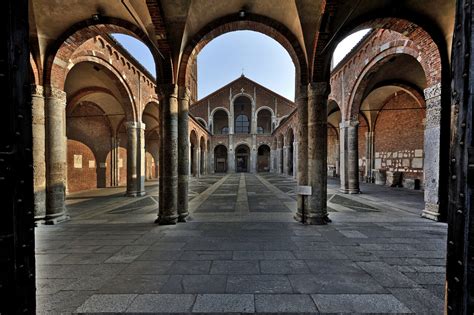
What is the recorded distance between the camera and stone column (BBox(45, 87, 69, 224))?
20.0 feet

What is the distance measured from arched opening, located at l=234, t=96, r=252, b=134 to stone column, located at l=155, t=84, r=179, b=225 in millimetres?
28865

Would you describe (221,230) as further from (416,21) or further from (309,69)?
(416,21)

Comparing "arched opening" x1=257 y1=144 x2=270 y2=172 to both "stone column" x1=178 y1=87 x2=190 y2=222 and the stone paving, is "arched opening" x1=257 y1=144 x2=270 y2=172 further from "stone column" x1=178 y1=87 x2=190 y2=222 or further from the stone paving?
"stone column" x1=178 y1=87 x2=190 y2=222

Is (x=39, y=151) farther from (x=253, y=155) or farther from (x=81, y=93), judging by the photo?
(x=253, y=155)

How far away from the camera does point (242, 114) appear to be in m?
35.1

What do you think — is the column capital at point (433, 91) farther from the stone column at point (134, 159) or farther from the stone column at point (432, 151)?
the stone column at point (134, 159)

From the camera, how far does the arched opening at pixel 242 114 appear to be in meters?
34.7

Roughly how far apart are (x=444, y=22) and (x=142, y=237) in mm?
9935

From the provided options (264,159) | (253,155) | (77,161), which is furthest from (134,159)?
(264,159)

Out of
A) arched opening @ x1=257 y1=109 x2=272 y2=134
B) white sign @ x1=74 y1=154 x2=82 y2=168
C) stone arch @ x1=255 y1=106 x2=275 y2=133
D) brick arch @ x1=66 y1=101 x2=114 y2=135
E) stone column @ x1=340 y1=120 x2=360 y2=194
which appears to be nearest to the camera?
stone column @ x1=340 y1=120 x2=360 y2=194

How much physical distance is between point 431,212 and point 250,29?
780 centimetres

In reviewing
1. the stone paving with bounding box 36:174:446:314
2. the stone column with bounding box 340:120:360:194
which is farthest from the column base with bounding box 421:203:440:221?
the stone column with bounding box 340:120:360:194

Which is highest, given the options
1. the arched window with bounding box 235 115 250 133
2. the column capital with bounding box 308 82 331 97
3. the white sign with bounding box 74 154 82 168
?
the arched window with bounding box 235 115 250 133

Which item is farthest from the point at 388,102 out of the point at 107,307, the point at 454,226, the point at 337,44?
the point at 107,307
